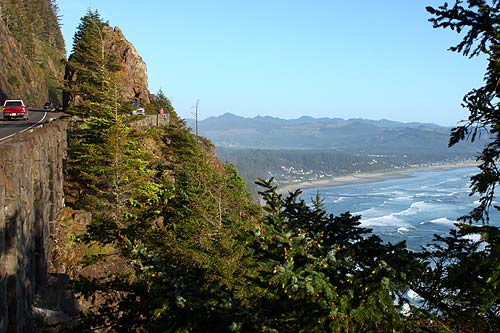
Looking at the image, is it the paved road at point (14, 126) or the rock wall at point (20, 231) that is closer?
the rock wall at point (20, 231)

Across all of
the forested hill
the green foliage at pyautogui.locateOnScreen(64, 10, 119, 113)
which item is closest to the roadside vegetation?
the green foliage at pyautogui.locateOnScreen(64, 10, 119, 113)

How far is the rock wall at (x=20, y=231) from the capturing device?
7.84m

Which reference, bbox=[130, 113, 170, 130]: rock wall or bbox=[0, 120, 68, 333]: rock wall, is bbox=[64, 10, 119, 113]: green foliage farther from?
bbox=[0, 120, 68, 333]: rock wall

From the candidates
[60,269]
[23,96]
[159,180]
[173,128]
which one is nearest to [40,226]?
[60,269]

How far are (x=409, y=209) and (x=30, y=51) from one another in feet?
291

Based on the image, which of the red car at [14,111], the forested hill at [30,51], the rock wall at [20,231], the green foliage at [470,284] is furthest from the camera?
the forested hill at [30,51]

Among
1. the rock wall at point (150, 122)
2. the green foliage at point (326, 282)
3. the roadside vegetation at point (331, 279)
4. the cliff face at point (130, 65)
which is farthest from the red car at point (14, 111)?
the green foliage at point (326, 282)

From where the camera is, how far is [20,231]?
930 cm

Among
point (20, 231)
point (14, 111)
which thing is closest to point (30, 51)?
point (14, 111)

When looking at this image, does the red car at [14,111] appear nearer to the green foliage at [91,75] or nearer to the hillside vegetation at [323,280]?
the green foliage at [91,75]

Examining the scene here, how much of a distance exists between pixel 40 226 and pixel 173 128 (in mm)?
26782

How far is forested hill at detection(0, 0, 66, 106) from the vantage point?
58.8 metres

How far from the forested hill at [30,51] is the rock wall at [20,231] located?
3265cm

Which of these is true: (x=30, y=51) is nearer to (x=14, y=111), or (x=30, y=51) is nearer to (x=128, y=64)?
(x=128, y=64)
